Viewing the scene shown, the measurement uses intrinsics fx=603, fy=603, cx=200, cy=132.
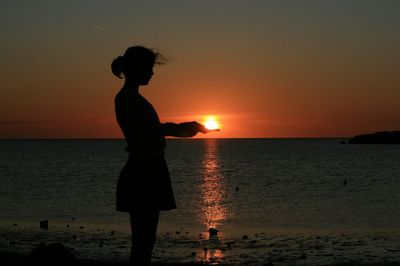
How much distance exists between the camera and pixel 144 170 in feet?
16.1

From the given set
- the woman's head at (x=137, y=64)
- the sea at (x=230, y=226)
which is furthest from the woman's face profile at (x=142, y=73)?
the sea at (x=230, y=226)

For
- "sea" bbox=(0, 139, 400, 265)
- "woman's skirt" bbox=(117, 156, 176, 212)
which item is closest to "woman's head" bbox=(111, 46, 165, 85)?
"woman's skirt" bbox=(117, 156, 176, 212)

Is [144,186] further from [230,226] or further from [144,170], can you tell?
[230,226]

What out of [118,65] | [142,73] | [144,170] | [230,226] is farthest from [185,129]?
[230,226]

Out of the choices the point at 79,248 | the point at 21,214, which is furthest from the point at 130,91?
the point at 21,214

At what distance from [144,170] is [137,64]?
0.90m

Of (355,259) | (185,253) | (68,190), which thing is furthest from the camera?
(68,190)

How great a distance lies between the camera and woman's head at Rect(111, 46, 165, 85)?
5.02 meters

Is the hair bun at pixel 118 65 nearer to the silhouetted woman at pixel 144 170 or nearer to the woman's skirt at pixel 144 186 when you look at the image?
the silhouetted woman at pixel 144 170

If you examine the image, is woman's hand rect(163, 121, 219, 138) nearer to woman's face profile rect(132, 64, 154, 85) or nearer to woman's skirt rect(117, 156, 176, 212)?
woman's skirt rect(117, 156, 176, 212)

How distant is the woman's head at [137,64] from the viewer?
502cm

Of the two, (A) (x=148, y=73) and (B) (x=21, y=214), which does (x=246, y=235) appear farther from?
(A) (x=148, y=73)

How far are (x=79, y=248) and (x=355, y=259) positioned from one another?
7839mm

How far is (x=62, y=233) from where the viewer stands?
21.4 meters
